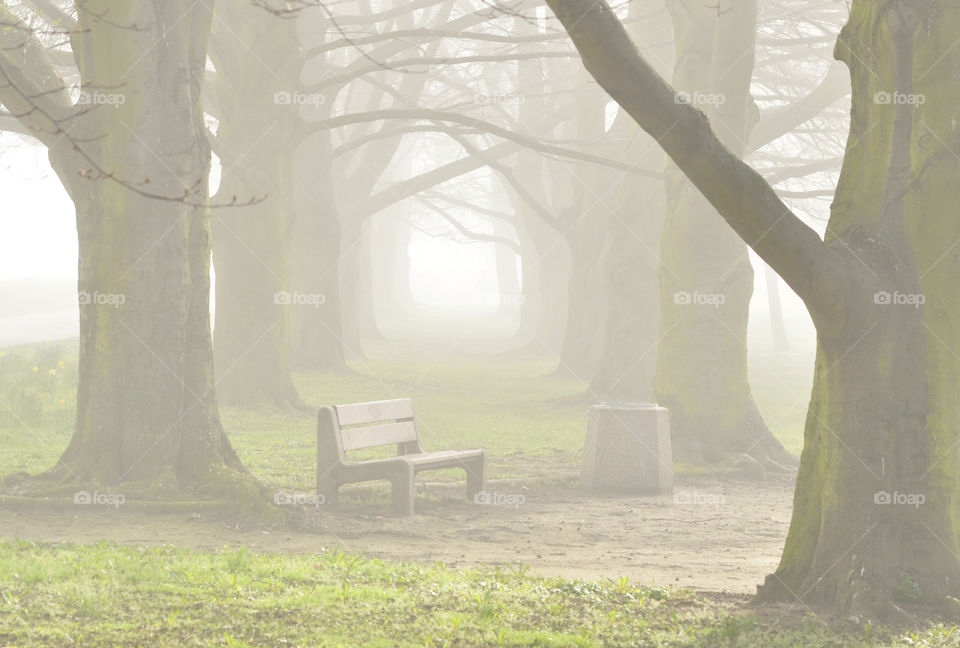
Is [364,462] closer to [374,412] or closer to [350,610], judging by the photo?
[374,412]

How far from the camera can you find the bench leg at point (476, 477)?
1006 cm

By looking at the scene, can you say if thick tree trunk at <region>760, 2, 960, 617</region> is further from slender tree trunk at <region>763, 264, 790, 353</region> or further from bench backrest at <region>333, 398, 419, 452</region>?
slender tree trunk at <region>763, 264, 790, 353</region>

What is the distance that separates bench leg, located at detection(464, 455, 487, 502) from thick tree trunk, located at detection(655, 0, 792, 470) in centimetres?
344

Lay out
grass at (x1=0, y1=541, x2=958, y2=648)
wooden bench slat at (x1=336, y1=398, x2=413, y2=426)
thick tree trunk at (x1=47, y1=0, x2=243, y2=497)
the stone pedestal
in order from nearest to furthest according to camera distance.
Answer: grass at (x1=0, y1=541, x2=958, y2=648) < thick tree trunk at (x1=47, y1=0, x2=243, y2=497) < wooden bench slat at (x1=336, y1=398, x2=413, y2=426) < the stone pedestal

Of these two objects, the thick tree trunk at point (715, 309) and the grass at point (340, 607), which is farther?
the thick tree trunk at point (715, 309)

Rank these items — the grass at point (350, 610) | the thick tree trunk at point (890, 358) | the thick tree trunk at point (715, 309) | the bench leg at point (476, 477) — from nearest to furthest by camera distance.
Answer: the grass at point (350, 610), the thick tree trunk at point (890, 358), the bench leg at point (476, 477), the thick tree trunk at point (715, 309)

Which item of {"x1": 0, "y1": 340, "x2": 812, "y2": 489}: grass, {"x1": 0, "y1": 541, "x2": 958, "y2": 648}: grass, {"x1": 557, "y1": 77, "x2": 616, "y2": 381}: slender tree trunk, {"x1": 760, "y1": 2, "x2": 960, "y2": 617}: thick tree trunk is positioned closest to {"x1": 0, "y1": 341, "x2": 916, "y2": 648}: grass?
{"x1": 0, "y1": 541, "x2": 958, "y2": 648}: grass

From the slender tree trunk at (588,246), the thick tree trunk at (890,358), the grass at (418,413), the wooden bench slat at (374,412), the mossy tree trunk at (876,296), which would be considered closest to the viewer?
the mossy tree trunk at (876,296)

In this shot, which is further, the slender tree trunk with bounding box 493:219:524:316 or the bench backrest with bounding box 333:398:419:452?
the slender tree trunk with bounding box 493:219:524:316

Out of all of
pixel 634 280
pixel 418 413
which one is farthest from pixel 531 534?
pixel 634 280

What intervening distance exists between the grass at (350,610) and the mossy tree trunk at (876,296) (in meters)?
0.50

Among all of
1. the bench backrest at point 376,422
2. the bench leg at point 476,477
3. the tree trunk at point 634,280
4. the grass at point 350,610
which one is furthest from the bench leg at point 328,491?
the tree trunk at point 634,280

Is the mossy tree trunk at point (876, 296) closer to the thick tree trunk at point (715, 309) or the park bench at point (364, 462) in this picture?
the park bench at point (364, 462)

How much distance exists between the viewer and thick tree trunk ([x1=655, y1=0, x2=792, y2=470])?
13.0 m
